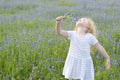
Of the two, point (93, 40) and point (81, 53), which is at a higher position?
point (93, 40)

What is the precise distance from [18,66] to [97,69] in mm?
1355

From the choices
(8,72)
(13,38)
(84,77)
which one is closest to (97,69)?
(84,77)

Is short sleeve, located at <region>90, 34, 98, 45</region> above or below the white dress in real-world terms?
above

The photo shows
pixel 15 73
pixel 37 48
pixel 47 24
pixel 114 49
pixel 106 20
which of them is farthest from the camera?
pixel 106 20

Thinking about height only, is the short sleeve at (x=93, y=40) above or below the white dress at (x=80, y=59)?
above

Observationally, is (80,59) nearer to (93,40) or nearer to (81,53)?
(81,53)

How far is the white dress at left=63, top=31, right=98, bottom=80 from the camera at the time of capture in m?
4.50

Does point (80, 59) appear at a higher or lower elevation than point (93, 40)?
lower

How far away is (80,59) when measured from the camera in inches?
178

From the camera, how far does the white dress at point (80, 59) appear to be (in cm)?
450

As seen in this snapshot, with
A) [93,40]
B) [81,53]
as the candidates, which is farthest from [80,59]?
[93,40]

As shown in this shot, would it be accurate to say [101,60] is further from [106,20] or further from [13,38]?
[106,20]

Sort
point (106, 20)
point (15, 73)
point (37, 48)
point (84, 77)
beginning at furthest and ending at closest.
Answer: point (106, 20) < point (37, 48) < point (15, 73) < point (84, 77)

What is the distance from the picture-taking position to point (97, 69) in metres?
5.60
